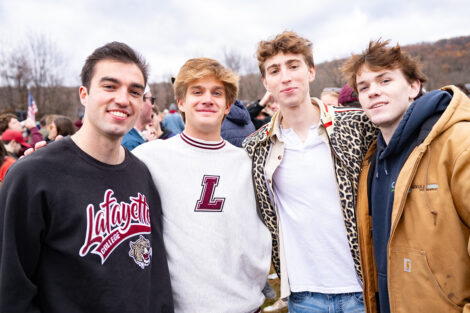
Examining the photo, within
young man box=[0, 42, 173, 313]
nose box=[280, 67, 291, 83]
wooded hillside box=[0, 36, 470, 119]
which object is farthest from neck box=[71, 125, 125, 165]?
wooded hillside box=[0, 36, 470, 119]

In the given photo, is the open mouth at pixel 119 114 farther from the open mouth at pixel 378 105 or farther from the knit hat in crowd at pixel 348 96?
the knit hat in crowd at pixel 348 96

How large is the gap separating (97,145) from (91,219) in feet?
1.43

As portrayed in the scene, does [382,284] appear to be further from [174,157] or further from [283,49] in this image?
[283,49]

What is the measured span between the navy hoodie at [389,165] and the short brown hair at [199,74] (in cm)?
119

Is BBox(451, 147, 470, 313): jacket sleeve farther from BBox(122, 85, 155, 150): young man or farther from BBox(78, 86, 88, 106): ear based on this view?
BBox(122, 85, 155, 150): young man

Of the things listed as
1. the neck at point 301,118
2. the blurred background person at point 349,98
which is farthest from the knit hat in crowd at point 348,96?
the neck at point 301,118

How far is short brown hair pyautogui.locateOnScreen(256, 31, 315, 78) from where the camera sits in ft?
7.92

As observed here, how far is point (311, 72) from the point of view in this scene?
2.65 metres

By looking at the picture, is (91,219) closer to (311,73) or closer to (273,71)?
(273,71)

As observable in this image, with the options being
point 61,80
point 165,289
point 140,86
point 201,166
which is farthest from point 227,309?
point 61,80

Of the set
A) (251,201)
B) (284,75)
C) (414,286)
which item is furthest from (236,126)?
(414,286)

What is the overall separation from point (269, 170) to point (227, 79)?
0.78m

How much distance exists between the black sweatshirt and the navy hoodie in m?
1.34

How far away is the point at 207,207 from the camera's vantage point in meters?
2.01
